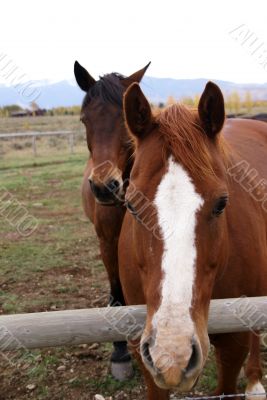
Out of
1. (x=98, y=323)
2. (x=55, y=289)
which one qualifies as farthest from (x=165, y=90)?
(x=98, y=323)

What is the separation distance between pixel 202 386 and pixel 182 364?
225cm

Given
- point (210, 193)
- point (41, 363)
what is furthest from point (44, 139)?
point (210, 193)

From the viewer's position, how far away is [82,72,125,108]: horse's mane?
3.60m

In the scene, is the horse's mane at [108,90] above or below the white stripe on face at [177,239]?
above

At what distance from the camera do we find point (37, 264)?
6555mm

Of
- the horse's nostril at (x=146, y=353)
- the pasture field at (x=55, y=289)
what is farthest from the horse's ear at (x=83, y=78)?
the horse's nostril at (x=146, y=353)

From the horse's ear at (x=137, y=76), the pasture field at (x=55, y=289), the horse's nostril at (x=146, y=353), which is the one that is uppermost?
the horse's ear at (x=137, y=76)

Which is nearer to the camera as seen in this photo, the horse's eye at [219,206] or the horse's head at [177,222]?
the horse's head at [177,222]

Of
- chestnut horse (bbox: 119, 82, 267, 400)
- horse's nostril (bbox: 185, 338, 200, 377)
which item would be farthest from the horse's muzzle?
horse's nostril (bbox: 185, 338, 200, 377)

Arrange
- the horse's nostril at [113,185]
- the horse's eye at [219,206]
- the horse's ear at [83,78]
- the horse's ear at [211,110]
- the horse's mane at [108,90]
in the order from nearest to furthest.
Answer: the horse's eye at [219,206]
the horse's ear at [211,110]
the horse's nostril at [113,185]
the horse's mane at [108,90]
the horse's ear at [83,78]

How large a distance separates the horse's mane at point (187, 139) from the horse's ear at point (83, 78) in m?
1.82

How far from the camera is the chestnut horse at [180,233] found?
1.69 metres

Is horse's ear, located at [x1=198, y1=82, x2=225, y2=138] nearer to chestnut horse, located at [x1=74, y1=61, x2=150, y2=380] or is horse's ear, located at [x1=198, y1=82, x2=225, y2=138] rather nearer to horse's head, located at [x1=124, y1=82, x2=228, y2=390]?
horse's head, located at [x1=124, y1=82, x2=228, y2=390]

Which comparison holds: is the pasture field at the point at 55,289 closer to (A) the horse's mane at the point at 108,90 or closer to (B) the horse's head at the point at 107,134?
(B) the horse's head at the point at 107,134
